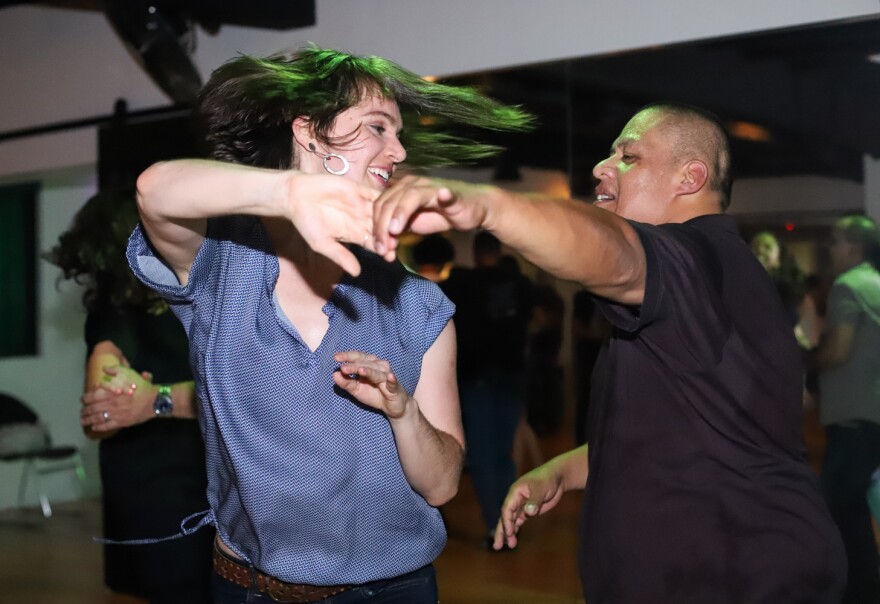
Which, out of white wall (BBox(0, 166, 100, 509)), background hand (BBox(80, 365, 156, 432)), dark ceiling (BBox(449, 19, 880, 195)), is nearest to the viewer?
background hand (BBox(80, 365, 156, 432))

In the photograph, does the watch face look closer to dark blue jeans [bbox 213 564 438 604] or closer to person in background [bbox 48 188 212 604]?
person in background [bbox 48 188 212 604]

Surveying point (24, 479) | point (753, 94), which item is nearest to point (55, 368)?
point (24, 479)

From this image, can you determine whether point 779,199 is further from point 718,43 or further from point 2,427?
point 2,427

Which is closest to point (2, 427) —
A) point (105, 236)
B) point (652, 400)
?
point (105, 236)

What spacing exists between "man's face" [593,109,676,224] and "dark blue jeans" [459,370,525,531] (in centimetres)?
183

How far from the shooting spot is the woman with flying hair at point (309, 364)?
167cm

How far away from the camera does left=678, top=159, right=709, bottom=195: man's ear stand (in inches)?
78.8

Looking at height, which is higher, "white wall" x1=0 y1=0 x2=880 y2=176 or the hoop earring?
"white wall" x1=0 y1=0 x2=880 y2=176

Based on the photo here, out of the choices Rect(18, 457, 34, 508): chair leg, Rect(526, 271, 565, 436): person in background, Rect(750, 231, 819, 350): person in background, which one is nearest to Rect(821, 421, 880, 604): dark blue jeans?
Rect(750, 231, 819, 350): person in background

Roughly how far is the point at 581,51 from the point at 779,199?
3.04 feet

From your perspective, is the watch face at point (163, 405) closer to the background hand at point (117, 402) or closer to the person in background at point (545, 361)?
the background hand at point (117, 402)

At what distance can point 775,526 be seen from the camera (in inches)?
65.2

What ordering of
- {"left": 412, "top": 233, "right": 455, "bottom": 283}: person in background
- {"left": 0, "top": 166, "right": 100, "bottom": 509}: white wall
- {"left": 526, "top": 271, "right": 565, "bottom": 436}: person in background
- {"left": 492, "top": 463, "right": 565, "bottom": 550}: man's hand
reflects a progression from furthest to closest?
1. {"left": 0, "top": 166, "right": 100, "bottom": 509}: white wall
2. {"left": 412, "top": 233, "right": 455, "bottom": 283}: person in background
3. {"left": 526, "top": 271, "right": 565, "bottom": 436}: person in background
4. {"left": 492, "top": 463, "right": 565, "bottom": 550}: man's hand

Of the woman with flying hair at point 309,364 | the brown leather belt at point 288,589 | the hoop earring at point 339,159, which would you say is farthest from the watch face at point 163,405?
the hoop earring at point 339,159
